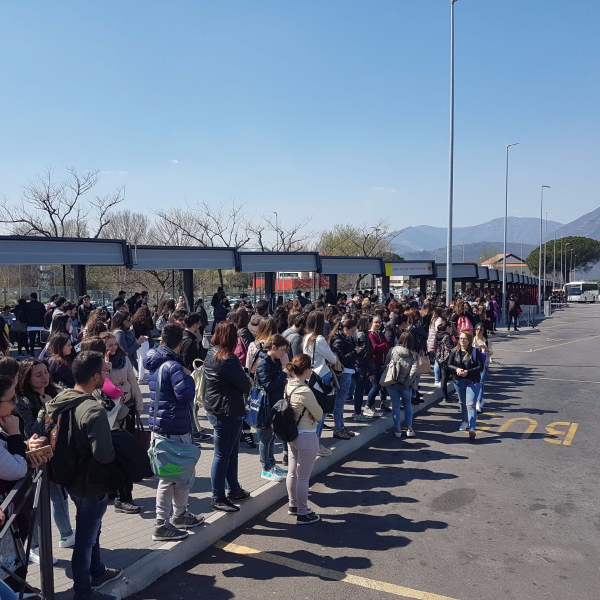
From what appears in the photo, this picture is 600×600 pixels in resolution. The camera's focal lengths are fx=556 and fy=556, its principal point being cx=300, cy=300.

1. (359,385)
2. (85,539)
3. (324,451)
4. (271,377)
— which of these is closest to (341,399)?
(359,385)

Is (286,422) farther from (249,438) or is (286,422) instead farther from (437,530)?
(249,438)

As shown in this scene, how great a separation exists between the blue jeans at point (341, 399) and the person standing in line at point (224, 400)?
9.43 feet

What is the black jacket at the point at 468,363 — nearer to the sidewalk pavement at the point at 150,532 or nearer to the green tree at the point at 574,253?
the sidewalk pavement at the point at 150,532

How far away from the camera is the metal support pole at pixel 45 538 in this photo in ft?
11.9

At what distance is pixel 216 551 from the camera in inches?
193

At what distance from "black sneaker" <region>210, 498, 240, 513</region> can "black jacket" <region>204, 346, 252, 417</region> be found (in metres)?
0.87

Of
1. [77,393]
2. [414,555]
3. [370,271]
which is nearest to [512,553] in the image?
[414,555]

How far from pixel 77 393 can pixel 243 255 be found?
16.4 meters

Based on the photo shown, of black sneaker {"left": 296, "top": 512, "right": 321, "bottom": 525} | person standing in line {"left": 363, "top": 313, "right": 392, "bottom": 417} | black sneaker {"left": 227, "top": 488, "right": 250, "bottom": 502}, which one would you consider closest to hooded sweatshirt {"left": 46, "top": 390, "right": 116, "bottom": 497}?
black sneaker {"left": 227, "top": 488, "right": 250, "bottom": 502}

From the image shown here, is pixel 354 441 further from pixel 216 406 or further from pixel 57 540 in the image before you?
pixel 57 540

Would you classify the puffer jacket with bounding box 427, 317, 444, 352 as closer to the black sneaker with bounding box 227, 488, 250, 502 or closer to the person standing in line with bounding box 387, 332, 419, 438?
the person standing in line with bounding box 387, 332, 419, 438

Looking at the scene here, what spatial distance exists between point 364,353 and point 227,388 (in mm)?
3782

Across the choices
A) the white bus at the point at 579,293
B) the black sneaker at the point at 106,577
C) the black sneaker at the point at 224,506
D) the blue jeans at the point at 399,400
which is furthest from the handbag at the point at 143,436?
the white bus at the point at 579,293

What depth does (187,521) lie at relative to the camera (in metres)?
4.90
